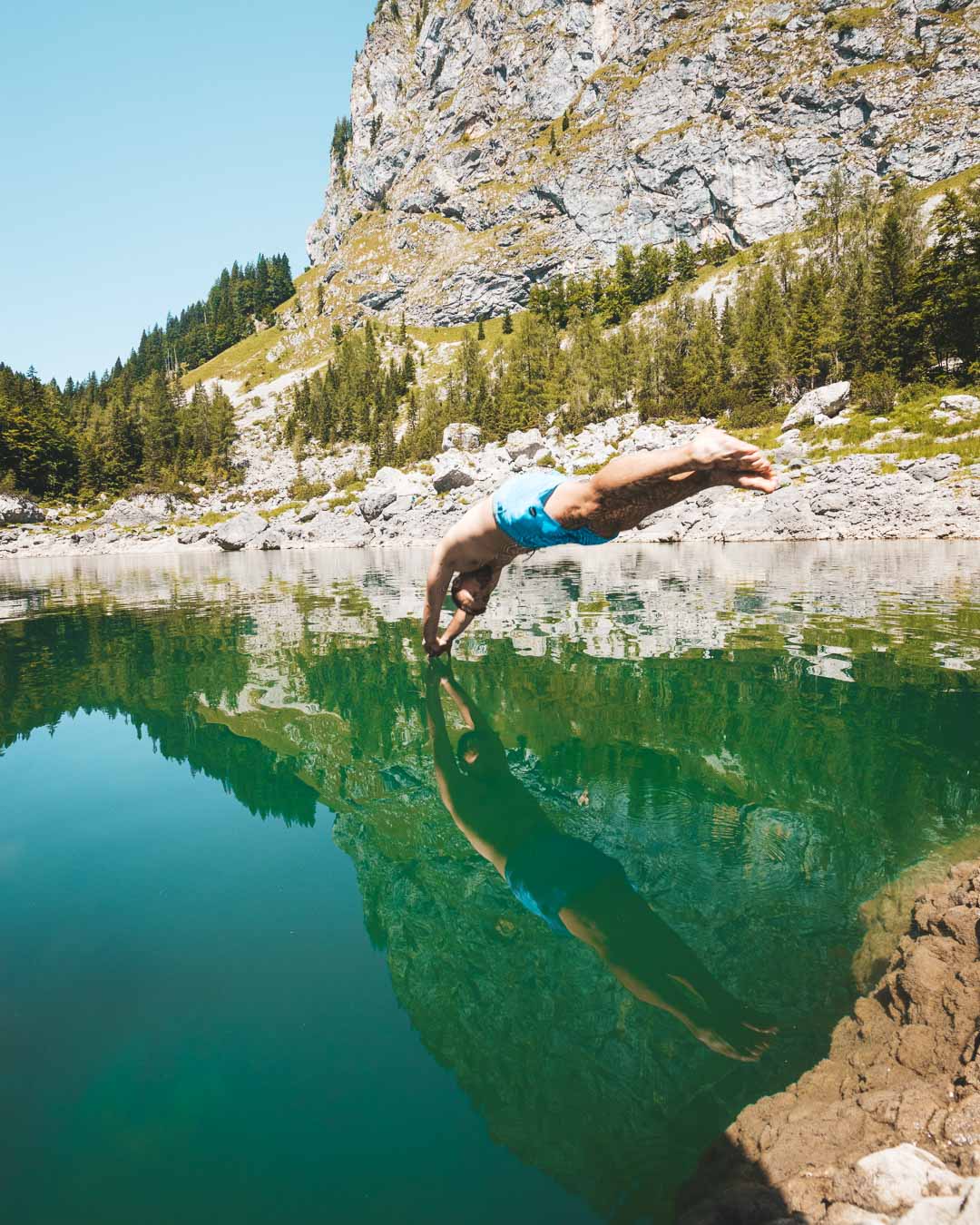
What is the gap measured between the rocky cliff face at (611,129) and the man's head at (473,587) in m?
131

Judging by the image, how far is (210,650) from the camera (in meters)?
10.7

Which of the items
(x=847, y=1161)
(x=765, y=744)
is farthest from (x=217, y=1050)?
(x=765, y=744)

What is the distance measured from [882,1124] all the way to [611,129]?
160 metres

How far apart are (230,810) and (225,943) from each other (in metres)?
1.71

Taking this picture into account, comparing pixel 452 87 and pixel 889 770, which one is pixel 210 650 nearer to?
pixel 889 770

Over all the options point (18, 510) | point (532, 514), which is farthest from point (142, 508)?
point (532, 514)

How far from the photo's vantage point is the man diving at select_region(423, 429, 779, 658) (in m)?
4.36

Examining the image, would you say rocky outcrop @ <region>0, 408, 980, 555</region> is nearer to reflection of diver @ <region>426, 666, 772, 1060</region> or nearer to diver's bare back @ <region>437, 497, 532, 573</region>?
diver's bare back @ <region>437, 497, 532, 573</region>

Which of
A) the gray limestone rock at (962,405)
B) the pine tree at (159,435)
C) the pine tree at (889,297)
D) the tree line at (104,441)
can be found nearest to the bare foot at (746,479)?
the gray limestone rock at (962,405)

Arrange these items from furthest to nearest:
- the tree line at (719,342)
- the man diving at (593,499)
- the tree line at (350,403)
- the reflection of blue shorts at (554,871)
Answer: the tree line at (350,403) → the tree line at (719,342) → the man diving at (593,499) → the reflection of blue shorts at (554,871)

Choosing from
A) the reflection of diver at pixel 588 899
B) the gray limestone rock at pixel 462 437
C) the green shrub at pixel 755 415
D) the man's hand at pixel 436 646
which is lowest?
the reflection of diver at pixel 588 899

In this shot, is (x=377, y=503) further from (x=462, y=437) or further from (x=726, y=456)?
(x=726, y=456)

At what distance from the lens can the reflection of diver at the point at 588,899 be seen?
8.93 ft

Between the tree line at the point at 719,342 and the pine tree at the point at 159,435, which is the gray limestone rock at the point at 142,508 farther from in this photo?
the tree line at the point at 719,342
